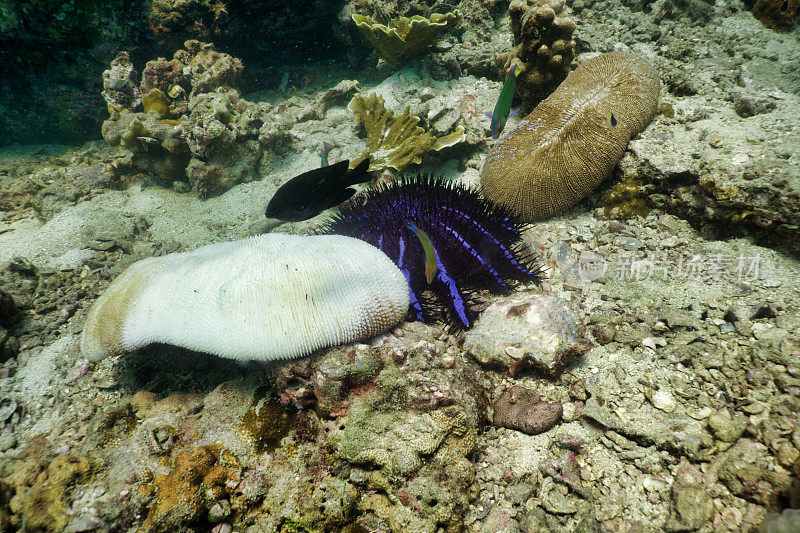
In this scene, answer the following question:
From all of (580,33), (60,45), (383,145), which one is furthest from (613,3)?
(60,45)

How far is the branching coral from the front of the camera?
3.89 meters

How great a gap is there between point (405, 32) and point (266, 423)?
571cm

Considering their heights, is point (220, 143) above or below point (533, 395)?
above

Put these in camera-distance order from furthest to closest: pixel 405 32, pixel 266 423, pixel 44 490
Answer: pixel 405 32, pixel 266 423, pixel 44 490

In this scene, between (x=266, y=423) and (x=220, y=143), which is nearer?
(x=266, y=423)

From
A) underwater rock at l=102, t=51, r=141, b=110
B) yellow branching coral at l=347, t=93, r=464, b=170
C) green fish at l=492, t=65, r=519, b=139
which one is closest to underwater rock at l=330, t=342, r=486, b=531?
green fish at l=492, t=65, r=519, b=139

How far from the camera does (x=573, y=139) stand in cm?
321

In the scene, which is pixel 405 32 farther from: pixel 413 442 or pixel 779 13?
pixel 413 442

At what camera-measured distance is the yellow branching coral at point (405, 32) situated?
16.3 feet

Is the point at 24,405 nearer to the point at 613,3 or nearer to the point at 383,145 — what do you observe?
the point at 383,145

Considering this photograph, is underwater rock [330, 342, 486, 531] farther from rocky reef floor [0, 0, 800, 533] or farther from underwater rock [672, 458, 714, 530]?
underwater rock [672, 458, 714, 530]

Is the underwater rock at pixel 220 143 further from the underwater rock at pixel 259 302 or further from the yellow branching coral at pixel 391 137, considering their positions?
the underwater rock at pixel 259 302

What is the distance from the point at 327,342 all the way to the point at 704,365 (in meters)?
2.44

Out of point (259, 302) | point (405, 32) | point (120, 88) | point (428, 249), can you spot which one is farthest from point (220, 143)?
point (428, 249)
